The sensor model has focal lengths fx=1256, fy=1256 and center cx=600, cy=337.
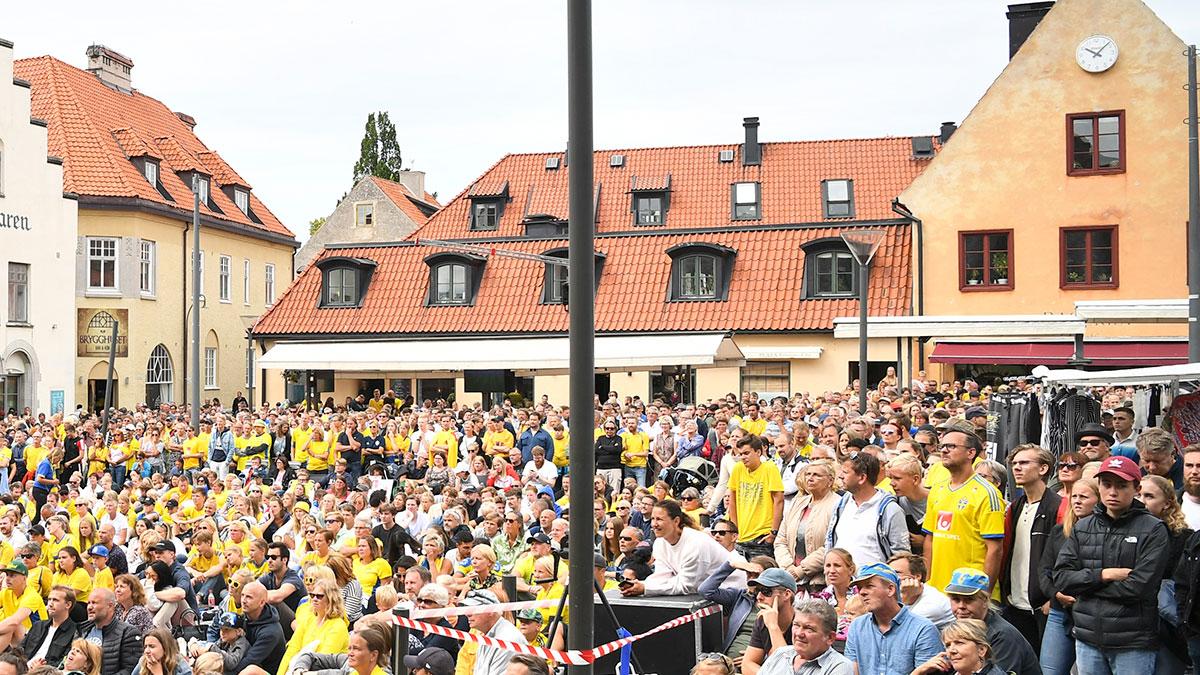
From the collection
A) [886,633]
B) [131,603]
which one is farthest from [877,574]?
[131,603]

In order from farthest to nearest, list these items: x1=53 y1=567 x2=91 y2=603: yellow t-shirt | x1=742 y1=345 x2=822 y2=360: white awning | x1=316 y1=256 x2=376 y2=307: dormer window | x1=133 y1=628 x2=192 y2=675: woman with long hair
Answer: x1=316 y1=256 x2=376 y2=307: dormer window
x1=742 y1=345 x2=822 y2=360: white awning
x1=53 y1=567 x2=91 y2=603: yellow t-shirt
x1=133 y1=628 x2=192 y2=675: woman with long hair

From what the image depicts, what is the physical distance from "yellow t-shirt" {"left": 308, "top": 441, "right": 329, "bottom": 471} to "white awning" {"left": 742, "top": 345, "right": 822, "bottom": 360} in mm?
15140

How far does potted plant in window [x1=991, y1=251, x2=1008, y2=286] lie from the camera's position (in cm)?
3241

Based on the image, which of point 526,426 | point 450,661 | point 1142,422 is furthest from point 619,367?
point 450,661

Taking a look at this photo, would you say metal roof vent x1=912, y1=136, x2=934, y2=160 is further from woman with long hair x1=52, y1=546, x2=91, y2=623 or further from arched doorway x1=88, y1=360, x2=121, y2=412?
woman with long hair x1=52, y1=546, x2=91, y2=623

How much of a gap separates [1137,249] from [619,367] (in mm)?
13106

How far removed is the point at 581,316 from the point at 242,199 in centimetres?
4856

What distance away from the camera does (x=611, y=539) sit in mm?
11820

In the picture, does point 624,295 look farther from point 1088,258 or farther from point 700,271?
point 1088,258

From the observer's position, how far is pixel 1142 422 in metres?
14.2

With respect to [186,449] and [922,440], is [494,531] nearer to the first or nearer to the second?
[922,440]

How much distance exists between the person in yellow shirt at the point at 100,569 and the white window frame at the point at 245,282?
1434 inches

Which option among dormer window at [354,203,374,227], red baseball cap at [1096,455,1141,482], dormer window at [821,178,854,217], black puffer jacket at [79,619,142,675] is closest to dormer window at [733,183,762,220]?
dormer window at [821,178,854,217]

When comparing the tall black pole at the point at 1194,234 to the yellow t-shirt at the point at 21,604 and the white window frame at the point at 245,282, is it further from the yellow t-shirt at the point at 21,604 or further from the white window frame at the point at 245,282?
the white window frame at the point at 245,282
